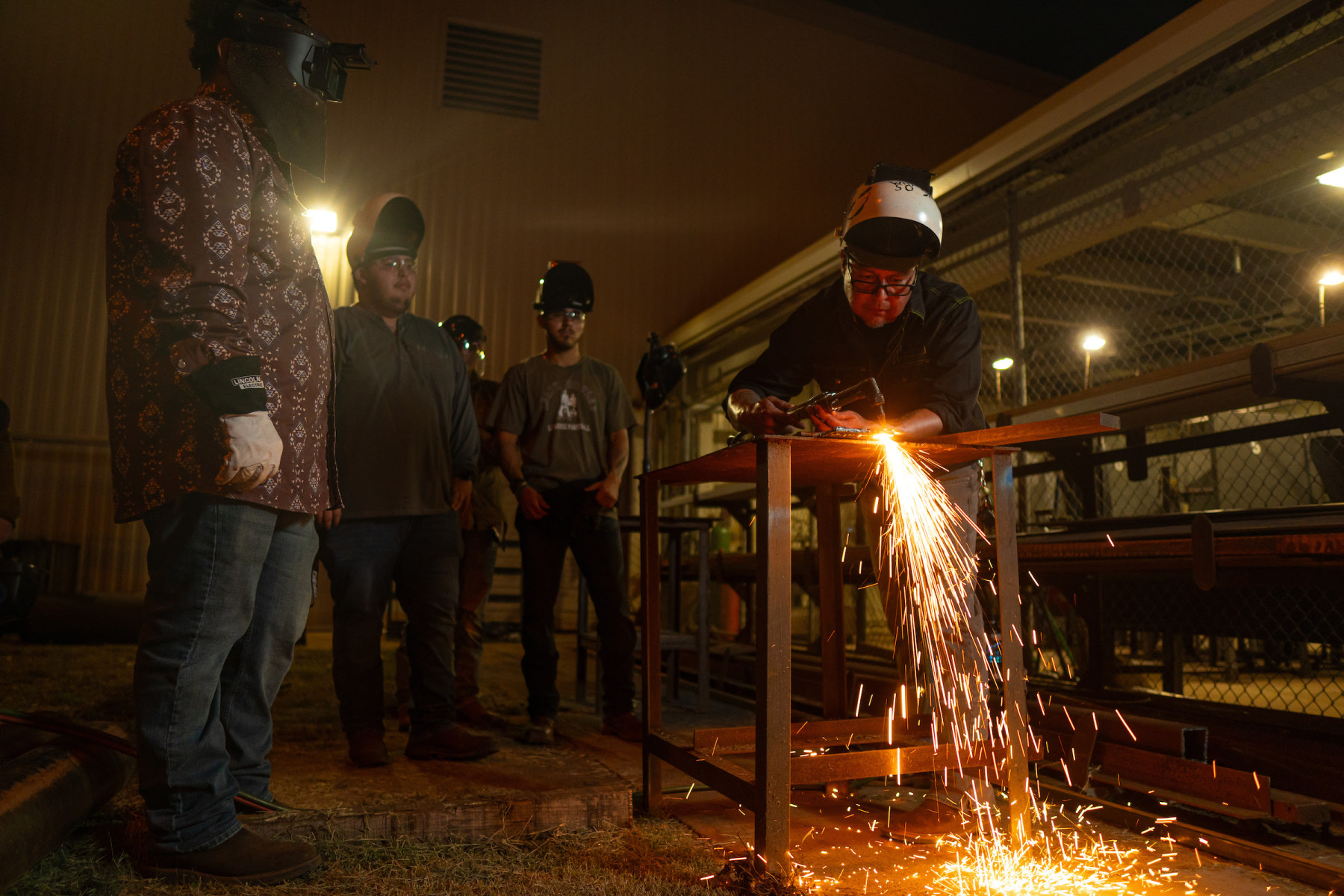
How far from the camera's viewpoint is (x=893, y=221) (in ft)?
7.97

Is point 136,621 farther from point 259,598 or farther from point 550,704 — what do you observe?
point 259,598

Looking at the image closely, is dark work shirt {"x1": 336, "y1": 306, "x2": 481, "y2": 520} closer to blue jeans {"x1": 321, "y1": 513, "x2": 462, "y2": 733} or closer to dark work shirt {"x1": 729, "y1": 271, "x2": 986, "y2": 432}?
blue jeans {"x1": 321, "y1": 513, "x2": 462, "y2": 733}

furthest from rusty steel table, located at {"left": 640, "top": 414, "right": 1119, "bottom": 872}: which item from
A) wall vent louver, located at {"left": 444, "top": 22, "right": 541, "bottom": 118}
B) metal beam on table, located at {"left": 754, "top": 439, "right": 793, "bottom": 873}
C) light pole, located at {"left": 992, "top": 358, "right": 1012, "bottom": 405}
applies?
wall vent louver, located at {"left": 444, "top": 22, "right": 541, "bottom": 118}

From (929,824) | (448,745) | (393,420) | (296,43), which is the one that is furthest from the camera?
(393,420)

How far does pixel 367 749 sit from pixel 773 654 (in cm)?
148

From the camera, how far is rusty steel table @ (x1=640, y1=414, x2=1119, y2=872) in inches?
73.7

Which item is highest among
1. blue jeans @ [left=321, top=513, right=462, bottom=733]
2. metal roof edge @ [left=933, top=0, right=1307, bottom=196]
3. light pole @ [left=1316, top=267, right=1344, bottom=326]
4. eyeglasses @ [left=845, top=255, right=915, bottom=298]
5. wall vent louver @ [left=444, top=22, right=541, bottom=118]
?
wall vent louver @ [left=444, top=22, right=541, bottom=118]

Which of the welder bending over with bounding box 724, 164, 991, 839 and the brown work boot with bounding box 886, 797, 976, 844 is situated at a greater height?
the welder bending over with bounding box 724, 164, 991, 839

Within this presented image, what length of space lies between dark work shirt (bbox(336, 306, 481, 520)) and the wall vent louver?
8332mm

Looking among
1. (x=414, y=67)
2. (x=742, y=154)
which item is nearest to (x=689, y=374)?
(x=742, y=154)

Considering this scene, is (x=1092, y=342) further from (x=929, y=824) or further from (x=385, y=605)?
(x=385, y=605)

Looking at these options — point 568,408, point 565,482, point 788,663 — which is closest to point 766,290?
point 568,408

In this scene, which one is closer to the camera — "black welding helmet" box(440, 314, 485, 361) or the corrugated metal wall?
"black welding helmet" box(440, 314, 485, 361)

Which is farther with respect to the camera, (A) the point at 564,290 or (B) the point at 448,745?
(A) the point at 564,290
